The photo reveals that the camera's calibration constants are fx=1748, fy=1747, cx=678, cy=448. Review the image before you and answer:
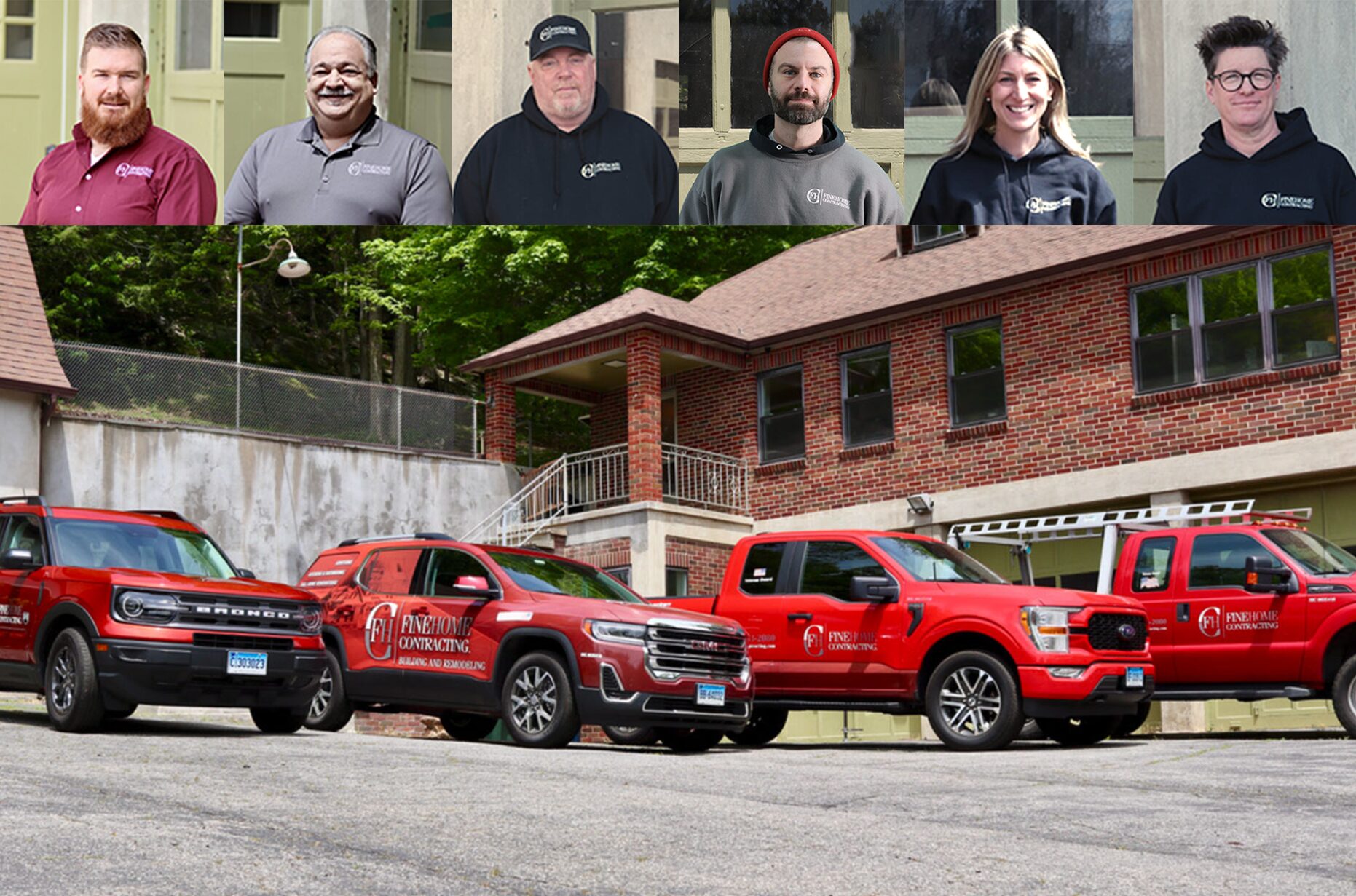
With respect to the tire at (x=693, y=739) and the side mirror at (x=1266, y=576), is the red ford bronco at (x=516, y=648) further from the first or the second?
the side mirror at (x=1266, y=576)

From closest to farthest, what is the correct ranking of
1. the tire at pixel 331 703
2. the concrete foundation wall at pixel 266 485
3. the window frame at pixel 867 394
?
the tire at pixel 331 703 < the concrete foundation wall at pixel 266 485 < the window frame at pixel 867 394

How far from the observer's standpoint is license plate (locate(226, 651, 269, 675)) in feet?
44.2

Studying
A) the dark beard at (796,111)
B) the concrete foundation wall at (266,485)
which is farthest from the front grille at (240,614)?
the concrete foundation wall at (266,485)

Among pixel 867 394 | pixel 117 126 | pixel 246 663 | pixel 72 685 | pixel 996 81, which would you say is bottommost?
pixel 72 685

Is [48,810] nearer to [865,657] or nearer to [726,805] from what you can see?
[726,805]

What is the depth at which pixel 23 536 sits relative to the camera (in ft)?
47.2

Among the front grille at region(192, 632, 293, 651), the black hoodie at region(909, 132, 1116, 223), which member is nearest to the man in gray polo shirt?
the black hoodie at region(909, 132, 1116, 223)

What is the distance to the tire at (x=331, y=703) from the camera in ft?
51.2

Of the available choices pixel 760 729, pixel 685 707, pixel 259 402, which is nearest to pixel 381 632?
pixel 685 707

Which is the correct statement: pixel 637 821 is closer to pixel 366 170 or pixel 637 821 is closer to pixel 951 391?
pixel 366 170

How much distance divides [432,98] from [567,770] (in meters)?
11.7

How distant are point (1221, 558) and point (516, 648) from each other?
258 inches

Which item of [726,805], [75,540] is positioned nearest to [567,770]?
[726,805]

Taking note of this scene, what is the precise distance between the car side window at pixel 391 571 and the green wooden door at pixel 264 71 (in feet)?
23.7
